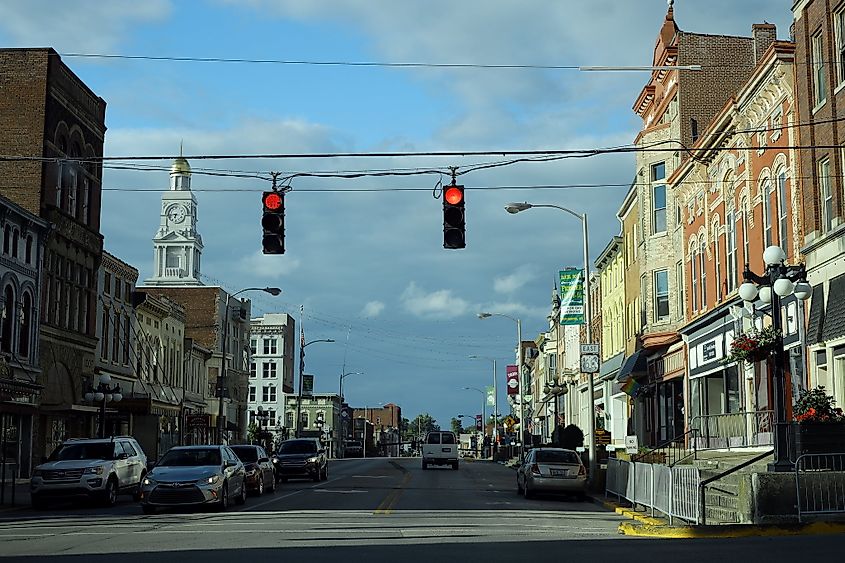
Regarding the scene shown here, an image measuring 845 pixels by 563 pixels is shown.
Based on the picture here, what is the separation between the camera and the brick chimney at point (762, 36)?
4328 cm

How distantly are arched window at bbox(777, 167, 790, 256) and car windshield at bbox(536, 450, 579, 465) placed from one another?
845 centimetres

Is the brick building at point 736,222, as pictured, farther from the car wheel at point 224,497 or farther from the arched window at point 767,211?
the car wheel at point 224,497

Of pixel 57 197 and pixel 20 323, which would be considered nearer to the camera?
pixel 20 323

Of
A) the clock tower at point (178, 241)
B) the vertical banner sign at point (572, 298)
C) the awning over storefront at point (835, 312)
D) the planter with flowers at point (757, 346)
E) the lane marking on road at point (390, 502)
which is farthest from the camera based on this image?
the clock tower at point (178, 241)

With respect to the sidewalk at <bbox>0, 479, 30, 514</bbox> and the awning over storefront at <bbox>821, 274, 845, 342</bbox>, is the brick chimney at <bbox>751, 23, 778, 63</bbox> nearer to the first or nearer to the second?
the awning over storefront at <bbox>821, 274, 845, 342</bbox>

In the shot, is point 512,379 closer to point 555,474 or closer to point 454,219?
point 555,474

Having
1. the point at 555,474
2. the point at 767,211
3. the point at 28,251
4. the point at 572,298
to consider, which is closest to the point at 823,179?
the point at 767,211

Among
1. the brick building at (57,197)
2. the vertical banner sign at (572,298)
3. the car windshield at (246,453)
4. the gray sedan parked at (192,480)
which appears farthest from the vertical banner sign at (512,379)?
the gray sedan parked at (192,480)

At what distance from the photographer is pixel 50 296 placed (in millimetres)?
45125

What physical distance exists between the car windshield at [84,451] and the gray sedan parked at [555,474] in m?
11.7

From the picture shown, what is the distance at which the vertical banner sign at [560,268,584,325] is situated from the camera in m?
47.7

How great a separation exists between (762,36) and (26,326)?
32.0 metres

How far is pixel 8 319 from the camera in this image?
40250 mm

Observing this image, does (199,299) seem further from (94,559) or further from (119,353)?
(94,559)
